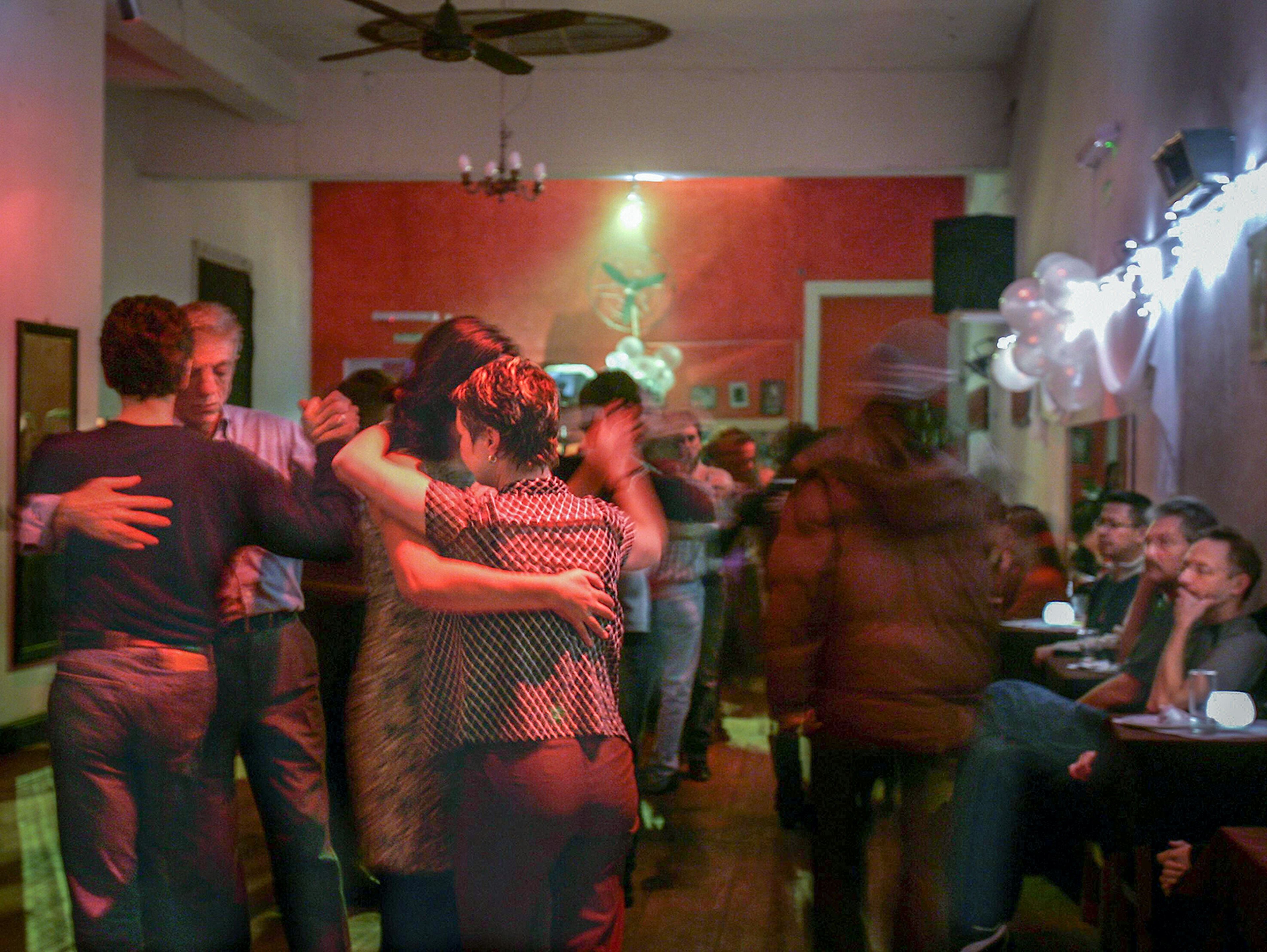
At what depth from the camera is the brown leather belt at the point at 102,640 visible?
204cm

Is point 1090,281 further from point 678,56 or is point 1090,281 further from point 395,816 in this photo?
point 395,816

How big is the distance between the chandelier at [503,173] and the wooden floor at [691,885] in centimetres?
451

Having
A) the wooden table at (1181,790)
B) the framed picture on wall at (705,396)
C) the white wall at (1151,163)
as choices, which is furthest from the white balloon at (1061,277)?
the framed picture on wall at (705,396)

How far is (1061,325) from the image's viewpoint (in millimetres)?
5938

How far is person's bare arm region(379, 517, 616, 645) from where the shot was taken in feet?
5.66

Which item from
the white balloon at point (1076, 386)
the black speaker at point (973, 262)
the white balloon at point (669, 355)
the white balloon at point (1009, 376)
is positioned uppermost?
the black speaker at point (973, 262)

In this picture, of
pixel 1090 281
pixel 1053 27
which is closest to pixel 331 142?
pixel 1053 27

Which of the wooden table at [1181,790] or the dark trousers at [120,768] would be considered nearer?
the dark trousers at [120,768]

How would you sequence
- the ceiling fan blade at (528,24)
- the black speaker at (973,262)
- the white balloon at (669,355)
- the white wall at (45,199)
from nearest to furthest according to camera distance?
the white wall at (45,199) → the ceiling fan blade at (528,24) → the black speaker at (973,262) → the white balloon at (669,355)

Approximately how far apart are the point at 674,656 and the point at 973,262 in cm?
481

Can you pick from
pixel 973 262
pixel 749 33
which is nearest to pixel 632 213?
pixel 749 33

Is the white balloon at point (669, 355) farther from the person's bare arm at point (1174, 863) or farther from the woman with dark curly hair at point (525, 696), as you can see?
the woman with dark curly hair at point (525, 696)

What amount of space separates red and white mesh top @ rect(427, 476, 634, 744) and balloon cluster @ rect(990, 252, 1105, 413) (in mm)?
4553

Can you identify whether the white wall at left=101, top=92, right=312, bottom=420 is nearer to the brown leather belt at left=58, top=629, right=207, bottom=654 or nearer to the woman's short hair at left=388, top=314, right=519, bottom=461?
the brown leather belt at left=58, top=629, right=207, bottom=654
